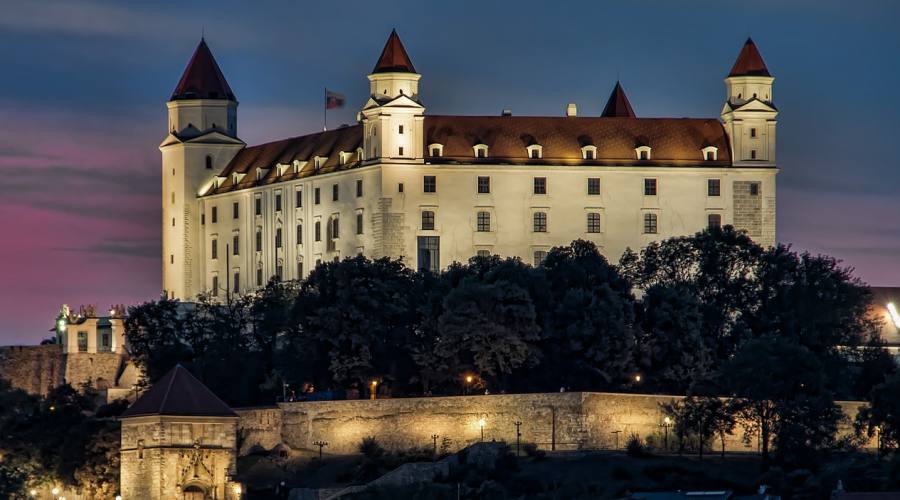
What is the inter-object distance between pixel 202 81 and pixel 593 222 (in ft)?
79.7

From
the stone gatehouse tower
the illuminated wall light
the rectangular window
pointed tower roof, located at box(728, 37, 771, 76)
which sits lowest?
the stone gatehouse tower

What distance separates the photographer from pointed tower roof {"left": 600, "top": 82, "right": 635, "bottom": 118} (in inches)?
5595

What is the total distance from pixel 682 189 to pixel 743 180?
2.75 m

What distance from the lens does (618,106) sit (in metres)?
142

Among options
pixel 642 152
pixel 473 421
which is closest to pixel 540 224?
pixel 642 152

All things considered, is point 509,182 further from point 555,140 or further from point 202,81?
point 202,81

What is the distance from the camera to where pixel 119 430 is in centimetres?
10325

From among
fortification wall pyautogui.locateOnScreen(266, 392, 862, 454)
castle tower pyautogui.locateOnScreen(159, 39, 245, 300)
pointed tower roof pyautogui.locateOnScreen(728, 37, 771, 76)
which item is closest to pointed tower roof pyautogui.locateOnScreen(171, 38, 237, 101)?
castle tower pyautogui.locateOnScreen(159, 39, 245, 300)

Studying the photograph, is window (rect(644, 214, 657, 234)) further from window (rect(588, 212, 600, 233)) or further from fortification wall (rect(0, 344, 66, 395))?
fortification wall (rect(0, 344, 66, 395))

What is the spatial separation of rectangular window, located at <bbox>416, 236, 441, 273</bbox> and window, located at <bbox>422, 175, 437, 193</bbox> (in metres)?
2.13

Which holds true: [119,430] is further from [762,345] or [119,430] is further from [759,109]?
[759,109]

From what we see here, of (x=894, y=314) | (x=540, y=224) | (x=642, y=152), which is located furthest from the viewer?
(x=894, y=314)

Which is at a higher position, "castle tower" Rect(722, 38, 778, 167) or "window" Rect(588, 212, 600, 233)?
"castle tower" Rect(722, 38, 778, 167)

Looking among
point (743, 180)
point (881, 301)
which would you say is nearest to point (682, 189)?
point (743, 180)
